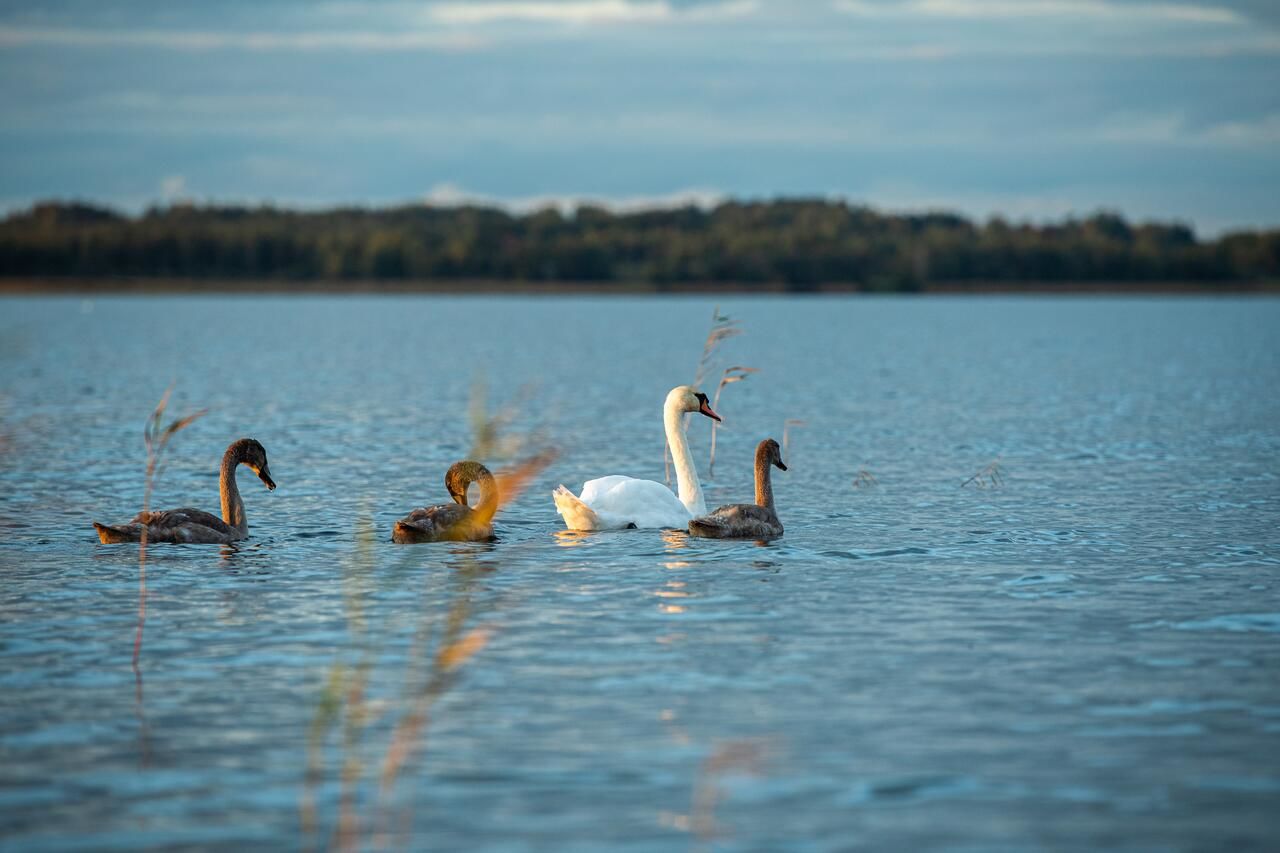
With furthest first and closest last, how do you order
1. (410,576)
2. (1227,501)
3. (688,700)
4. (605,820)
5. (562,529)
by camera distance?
(1227,501) < (562,529) < (410,576) < (688,700) < (605,820)

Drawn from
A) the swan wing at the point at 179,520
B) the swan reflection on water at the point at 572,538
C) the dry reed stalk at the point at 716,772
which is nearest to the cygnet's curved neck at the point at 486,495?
the swan reflection on water at the point at 572,538

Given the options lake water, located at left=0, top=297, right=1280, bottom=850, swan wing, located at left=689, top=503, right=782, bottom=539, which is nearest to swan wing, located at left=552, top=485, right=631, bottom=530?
lake water, located at left=0, top=297, right=1280, bottom=850

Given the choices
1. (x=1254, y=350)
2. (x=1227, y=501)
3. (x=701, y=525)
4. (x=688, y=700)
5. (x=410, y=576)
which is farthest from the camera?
(x=1254, y=350)

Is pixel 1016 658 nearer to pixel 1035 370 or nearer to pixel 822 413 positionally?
pixel 822 413

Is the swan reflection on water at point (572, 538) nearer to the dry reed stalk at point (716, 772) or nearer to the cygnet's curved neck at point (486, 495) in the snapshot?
the cygnet's curved neck at point (486, 495)

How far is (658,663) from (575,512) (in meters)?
6.38

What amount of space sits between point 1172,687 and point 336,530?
10.4 m

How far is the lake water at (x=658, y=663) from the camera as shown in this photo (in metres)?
8.88

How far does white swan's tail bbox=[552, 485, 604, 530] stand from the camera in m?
18.4

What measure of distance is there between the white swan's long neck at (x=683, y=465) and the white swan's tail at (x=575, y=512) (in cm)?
120

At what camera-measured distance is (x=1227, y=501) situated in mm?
21562

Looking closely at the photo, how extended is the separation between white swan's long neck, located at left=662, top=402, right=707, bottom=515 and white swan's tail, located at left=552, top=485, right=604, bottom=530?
1.20 metres

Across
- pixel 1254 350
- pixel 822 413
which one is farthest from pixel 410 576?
pixel 1254 350

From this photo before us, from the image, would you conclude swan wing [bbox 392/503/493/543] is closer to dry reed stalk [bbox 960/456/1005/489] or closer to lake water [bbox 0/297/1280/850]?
lake water [bbox 0/297/1280/850]
